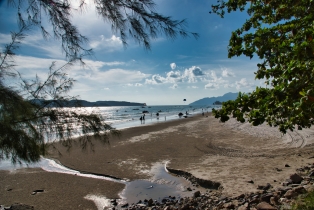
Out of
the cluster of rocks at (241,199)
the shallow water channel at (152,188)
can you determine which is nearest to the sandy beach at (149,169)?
the shallow water channel at (152,188)

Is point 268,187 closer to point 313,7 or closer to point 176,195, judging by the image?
point 176,195

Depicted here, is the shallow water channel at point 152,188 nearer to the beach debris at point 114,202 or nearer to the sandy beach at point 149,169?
the beach debris at point 114,202

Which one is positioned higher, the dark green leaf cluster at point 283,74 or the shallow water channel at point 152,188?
the dark green leaf cluster at point 283,74

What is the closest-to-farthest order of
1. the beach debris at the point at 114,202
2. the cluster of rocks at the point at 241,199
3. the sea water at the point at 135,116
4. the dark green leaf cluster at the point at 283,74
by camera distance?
the dark green leaf cluster at the point at 283,74
the cluster of rocks at the point at 241,199
the beach debris at the point at 114,202
the sea water at the point at 135,116

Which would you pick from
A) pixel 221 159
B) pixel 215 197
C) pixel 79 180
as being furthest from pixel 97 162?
pixel 215 197

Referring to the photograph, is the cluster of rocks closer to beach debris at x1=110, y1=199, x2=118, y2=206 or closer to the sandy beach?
beach debris at x1=110, y1=199, x2=118, y2=206

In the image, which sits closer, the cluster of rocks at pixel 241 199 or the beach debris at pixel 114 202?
the cluster of rocks at pixel 241 199

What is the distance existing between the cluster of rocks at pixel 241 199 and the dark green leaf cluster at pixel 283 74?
205 cm

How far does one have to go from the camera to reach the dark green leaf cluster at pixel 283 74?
202 cm

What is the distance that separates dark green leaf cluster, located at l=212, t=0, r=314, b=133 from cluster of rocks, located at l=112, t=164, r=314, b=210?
6.73ft

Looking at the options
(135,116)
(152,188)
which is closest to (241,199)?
(152,188)

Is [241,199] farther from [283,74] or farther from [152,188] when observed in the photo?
[283,74]

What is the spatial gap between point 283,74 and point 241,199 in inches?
146

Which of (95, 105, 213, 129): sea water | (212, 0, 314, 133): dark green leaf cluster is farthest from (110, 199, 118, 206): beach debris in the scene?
(212, 0, 314, 133): dark green leaf cluster
